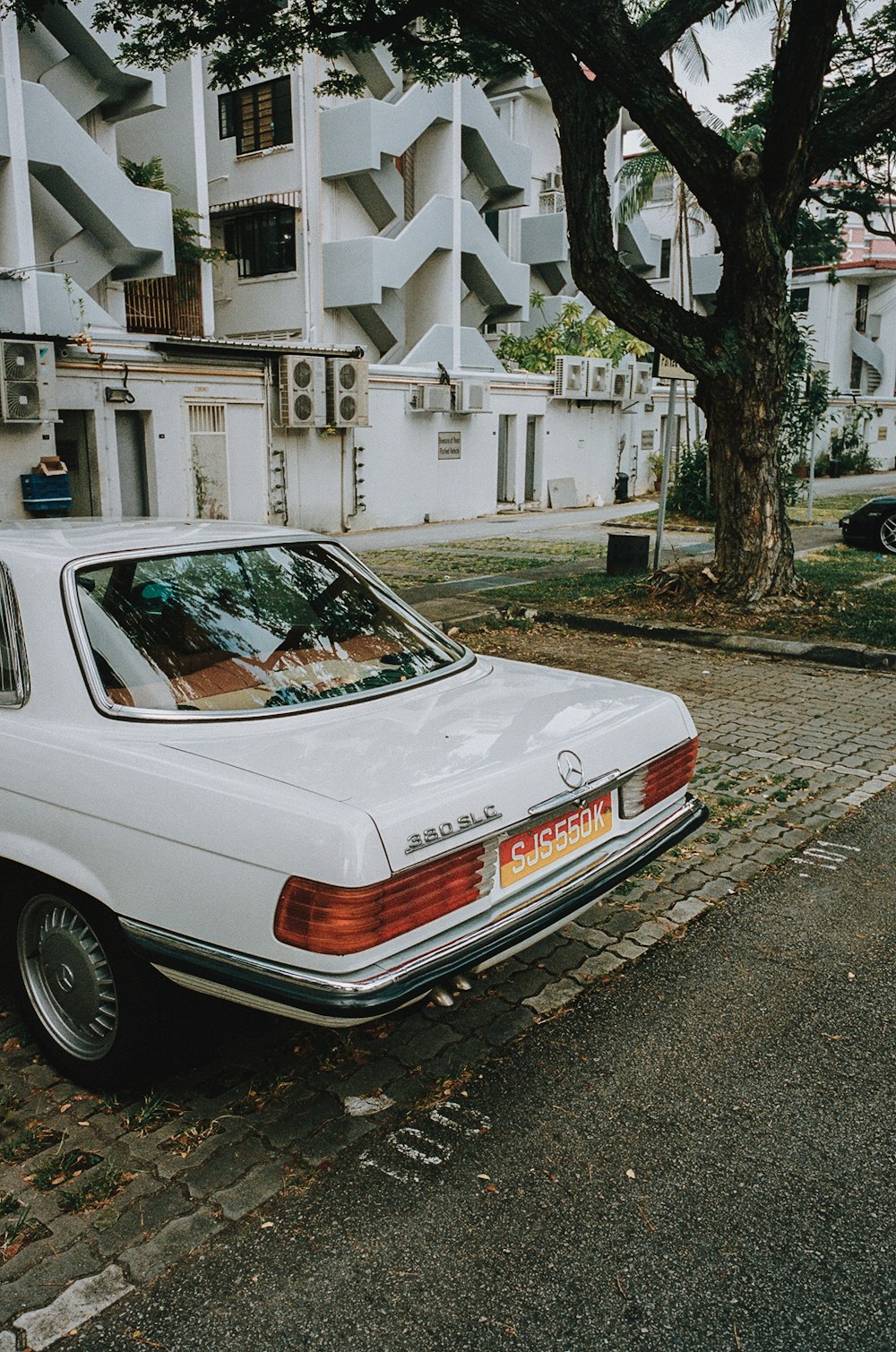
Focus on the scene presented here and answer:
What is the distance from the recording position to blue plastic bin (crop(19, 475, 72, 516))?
16.8 meters

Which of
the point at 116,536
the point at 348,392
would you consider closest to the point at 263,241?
the point at 348,392

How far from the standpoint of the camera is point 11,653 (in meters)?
3.44

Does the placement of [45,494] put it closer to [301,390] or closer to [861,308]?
[301,390]

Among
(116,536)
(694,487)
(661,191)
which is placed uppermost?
(661,191)

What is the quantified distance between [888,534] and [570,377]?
1186 cm

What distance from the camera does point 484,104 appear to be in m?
27.6

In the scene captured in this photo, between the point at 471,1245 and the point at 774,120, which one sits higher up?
the point at 774,120

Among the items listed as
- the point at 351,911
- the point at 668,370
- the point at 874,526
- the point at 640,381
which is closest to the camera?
the point at 351,911

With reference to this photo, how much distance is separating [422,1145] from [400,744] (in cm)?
110

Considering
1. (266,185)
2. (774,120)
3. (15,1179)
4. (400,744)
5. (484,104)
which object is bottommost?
(15,1179)

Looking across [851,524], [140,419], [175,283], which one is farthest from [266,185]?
[851,524]

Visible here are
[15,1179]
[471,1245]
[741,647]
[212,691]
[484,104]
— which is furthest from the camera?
[484,104]

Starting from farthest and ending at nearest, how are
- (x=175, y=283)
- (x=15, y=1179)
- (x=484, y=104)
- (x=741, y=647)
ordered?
(x=484, y=104)
(x=175, y=283)
(x=741, y=647)
(x=15, y=1179)

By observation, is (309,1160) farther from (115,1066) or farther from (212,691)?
(212,691)
